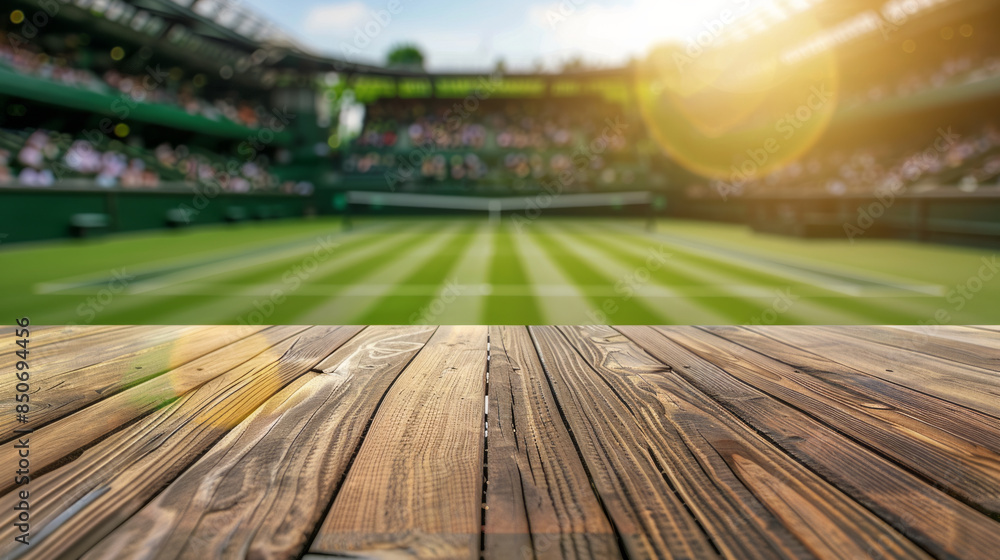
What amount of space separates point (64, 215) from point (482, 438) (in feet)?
45.3

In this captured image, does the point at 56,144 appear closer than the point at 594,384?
No

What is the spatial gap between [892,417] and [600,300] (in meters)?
3.90

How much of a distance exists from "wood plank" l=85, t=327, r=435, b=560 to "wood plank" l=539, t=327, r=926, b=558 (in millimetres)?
578

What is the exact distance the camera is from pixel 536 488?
1.12 metres

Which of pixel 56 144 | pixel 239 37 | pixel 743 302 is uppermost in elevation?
pixel 239 37

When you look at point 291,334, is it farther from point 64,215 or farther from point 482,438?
point 64,215

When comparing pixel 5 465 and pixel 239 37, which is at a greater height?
pixel 239 37

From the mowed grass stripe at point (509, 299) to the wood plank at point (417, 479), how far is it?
108 inches

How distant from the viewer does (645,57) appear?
Result: 28125 millimetres

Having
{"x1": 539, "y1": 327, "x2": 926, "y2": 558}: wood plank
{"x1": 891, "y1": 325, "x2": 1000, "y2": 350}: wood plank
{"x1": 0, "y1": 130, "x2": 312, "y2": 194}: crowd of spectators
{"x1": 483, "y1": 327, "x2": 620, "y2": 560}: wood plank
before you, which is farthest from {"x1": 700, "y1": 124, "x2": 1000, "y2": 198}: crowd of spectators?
{"x1": 0, "y1": 130, "x2": 312, "y2": 194}: crowd of spectators

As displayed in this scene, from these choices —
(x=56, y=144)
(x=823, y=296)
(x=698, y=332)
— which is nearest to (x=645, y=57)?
(x=56, y=144)

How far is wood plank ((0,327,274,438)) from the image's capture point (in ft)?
4.97

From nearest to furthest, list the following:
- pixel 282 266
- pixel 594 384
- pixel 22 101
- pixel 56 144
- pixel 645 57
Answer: pixel 594 384 → pixel 282 266 → pixel 56 144 → pixel 22 101 → pixel 645 57

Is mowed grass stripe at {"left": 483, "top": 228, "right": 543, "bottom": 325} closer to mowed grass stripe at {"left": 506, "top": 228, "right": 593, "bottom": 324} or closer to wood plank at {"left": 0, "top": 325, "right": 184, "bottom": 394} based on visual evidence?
mowed grass stripe at {"left": 506, "top": 228, "right": 593, "bottom": 324}
